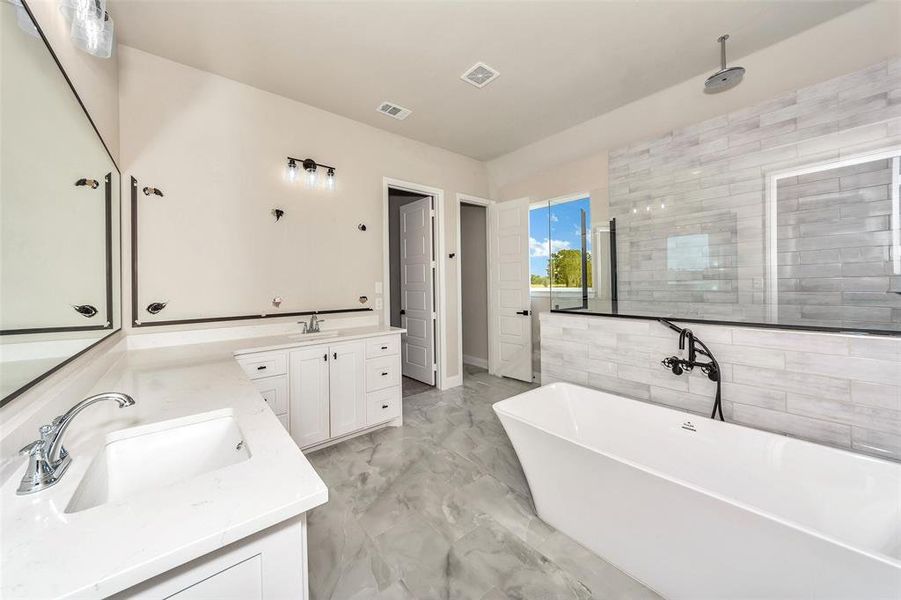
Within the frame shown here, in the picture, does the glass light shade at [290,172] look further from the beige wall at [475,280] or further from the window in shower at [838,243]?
the window in shower at [838,243]

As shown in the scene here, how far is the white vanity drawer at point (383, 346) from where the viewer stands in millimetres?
2797

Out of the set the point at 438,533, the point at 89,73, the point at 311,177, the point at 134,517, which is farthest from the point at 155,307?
the point at 438,533

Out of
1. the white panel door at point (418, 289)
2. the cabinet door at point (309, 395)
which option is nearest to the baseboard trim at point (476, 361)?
the white panel door at point (418, 289)

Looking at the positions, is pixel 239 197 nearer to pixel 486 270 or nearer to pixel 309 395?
pixel 309 395

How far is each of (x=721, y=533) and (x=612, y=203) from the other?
105 inches

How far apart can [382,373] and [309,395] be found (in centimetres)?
61

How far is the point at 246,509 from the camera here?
689 millimetres

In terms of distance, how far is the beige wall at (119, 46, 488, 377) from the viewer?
2.27 metres

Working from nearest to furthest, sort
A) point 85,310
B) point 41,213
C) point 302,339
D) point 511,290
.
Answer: point 41,213
point 85,310
point 302,339
point 511,290

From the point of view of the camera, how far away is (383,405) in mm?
2875

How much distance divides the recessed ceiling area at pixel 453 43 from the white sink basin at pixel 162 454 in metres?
2.25

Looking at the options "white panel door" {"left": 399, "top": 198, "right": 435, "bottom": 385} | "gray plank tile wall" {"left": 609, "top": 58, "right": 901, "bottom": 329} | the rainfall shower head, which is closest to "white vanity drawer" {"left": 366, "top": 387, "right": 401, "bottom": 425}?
"white panel door" {"left": 399, "top": 198, "right": 435, "bottom": 385}

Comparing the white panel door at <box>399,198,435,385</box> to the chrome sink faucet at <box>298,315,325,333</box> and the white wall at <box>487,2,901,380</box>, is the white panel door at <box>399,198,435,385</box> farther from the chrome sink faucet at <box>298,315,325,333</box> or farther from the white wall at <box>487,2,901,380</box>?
the chrome sink faucet at <box>298,315,325,333</box>

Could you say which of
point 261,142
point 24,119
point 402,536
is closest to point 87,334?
point 24,119
